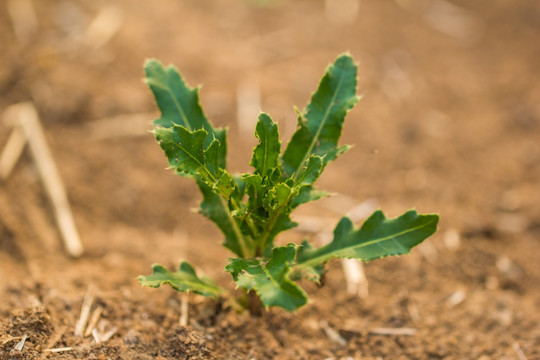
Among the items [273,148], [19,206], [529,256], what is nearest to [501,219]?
[529,256]

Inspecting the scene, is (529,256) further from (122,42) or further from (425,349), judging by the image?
A: (122,42)

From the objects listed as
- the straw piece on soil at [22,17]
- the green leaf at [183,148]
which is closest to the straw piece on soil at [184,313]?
the green leaf at [183,148]

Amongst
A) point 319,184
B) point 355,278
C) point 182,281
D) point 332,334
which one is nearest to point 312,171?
point 182,281

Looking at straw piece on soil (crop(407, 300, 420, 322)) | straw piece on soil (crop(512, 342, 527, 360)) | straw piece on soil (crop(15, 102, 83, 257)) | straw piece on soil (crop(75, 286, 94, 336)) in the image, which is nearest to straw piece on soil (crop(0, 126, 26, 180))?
straw piece on soil (crop(15, 102, 83, 257))

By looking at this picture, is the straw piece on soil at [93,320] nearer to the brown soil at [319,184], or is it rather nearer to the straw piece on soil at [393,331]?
the brown soil at [319,184]

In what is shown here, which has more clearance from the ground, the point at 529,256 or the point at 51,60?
the point at 51,60

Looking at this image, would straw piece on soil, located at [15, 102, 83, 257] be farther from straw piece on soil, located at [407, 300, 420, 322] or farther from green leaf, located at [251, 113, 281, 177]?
straw piece on soil, located at [407, 300, 420, 322]

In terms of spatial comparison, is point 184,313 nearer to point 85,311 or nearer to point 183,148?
point 85,311
